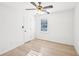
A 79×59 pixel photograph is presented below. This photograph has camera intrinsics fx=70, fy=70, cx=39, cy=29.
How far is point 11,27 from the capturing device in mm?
1397

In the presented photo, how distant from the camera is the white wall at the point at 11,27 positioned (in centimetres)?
134

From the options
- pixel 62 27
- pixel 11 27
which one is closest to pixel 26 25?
pixel 11 27

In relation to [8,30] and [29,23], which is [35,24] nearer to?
[29,23]

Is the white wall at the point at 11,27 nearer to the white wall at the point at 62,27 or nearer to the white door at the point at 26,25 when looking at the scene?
the white door at the point at 26,25

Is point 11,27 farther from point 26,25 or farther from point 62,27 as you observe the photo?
point 62,27

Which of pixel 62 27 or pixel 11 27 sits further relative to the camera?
pixel 62 27

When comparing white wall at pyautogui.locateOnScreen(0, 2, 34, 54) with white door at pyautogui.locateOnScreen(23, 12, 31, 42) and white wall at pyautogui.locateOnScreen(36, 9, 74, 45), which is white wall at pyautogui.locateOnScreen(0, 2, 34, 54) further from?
white wall at pyautogui.locateOnScreen(36, 9, 74, 45)

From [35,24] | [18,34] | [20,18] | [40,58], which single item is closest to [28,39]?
[18,34]

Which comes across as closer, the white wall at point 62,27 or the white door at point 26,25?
the white door at point 26,25

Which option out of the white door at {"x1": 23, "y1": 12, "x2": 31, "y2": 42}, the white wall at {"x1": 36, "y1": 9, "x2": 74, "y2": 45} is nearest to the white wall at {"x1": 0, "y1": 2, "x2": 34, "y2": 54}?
the white door at {"x1": 23, "y1": 12, "x2": 31, "y2": 42}

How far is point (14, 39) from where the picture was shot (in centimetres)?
137

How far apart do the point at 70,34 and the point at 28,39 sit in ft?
5.39

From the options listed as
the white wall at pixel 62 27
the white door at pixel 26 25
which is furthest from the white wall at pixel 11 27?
the white wall at pixel 62 27

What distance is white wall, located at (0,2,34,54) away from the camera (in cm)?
134
